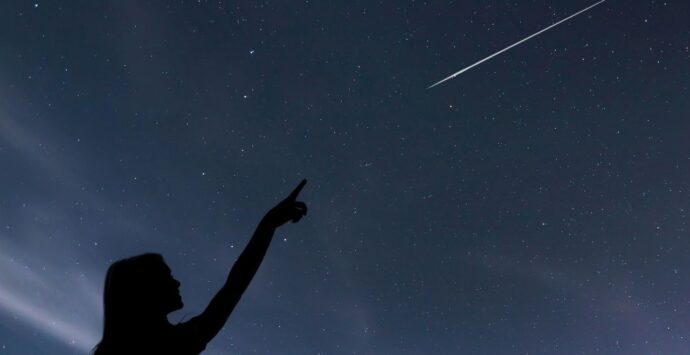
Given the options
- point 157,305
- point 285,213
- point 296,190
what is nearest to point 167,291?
point 157,305

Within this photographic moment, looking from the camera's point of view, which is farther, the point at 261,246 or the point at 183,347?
the point at 261,246

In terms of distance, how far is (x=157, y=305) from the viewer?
1361mm

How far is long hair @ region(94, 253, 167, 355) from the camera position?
1.32 meters

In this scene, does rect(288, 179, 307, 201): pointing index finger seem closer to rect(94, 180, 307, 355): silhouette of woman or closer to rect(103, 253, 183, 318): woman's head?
rect(94, 180, 307, 355): silhouette of woman

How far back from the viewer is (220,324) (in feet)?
4.24

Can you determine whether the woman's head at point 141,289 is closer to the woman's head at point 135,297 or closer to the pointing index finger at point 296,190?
the woman's head at point 135,297

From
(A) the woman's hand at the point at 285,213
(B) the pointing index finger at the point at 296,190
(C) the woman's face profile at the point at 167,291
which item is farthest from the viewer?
(B) the pointing index finger at the point at 296,190

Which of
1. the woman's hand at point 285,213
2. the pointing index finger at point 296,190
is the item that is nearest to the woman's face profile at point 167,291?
the woman's hand at point 285,213

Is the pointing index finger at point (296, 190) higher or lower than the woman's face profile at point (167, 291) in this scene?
higher

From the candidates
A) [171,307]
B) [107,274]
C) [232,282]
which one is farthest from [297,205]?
[107,274]

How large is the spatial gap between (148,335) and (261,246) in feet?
1.22

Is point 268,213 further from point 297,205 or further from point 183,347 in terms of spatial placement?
point 183,347

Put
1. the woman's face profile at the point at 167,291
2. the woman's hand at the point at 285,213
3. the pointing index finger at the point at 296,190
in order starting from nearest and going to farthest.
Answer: the woman's face profile at the point at 167,291
the woman's hand at the point at 285,213
the pointing index finger at the point at 296,190

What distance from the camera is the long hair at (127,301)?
132cm
